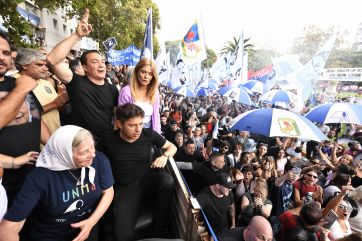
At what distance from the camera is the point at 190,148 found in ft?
17.4

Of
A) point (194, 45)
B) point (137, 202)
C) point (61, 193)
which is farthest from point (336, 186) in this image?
point (194, 45)

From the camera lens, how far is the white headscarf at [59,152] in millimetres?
1626

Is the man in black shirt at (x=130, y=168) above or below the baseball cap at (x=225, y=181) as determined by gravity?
above

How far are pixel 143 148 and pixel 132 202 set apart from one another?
1.78 ft

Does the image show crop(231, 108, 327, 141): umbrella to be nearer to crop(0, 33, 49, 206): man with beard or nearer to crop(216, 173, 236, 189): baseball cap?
crop(216, 173, 236, 189): baseball cap

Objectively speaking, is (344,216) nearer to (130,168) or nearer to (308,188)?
(308,188)

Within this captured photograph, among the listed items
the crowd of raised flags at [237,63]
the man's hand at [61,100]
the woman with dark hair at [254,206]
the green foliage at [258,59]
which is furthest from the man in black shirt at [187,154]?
the green foliage at [258,59]

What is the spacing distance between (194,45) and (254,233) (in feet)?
28.1

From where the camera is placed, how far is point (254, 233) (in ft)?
8.80

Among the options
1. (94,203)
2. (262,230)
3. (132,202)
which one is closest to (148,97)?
(132,202)

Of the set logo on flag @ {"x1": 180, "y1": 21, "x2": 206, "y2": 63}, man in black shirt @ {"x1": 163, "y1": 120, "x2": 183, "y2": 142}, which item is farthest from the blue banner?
man in black shirt @ {"x1": 163, "y1": 120, "x2": 183, "y2": 142}

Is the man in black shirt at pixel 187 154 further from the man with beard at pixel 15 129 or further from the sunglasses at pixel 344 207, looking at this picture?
the man with beard at pixel 15 129

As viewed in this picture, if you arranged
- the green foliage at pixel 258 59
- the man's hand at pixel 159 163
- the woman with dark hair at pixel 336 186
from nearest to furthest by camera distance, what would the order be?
the man's hand at pixel 159 163 → the woman with dark hair at pixel 336 186 → the green foliage at pixel 258 59

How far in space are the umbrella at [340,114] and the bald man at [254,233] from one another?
563 centimetres
